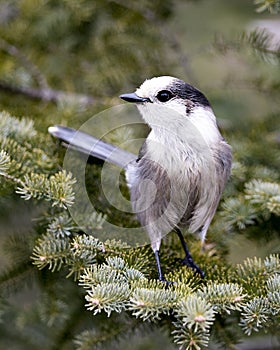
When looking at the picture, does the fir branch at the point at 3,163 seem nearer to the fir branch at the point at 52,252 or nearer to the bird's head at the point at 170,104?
the fir branch at the point at 52,252

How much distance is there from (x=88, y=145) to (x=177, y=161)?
41 cm

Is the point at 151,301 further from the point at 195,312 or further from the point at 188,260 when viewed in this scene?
the point at 188,260

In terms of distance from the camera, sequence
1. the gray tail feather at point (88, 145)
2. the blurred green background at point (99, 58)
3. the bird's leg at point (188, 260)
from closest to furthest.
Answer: the bird's leg at point (188, 260) < the gray tail feather at point (88, 145) < the blurred green background at point (99, 58)

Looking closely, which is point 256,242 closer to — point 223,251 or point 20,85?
point 223,251

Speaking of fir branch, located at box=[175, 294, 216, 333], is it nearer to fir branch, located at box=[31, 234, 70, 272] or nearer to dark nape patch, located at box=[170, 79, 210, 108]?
fir branch, located at box=[31, 234, 70, 272]

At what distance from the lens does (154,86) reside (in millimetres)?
2088

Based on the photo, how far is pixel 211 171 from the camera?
2.16 m

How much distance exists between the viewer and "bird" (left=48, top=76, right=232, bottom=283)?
210 centimetres

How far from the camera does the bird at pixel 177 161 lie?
210 centimetres

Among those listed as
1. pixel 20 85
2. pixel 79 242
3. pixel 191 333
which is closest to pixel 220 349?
pixel 191 333

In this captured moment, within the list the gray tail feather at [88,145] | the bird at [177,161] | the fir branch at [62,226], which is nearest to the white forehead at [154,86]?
the bird at [177,161]

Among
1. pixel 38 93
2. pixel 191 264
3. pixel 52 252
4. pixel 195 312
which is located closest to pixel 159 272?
pixel 191 264

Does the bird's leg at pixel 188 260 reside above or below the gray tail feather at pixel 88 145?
below

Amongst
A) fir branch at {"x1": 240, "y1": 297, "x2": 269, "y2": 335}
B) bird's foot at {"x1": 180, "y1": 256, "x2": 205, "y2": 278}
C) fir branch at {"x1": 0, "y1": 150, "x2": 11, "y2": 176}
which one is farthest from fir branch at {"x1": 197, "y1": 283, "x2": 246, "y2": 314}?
fir branch at {"x1": 0, "y1": 150, "x2": 11, "y2": 176}
